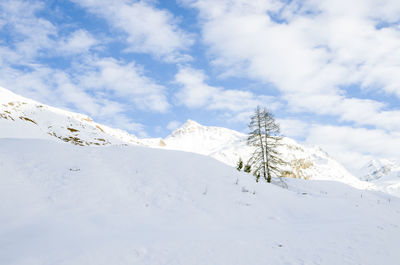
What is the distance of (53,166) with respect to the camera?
11.2m

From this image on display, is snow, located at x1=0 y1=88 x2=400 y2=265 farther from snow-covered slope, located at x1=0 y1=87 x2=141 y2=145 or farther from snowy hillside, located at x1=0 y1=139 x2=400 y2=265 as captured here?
snow-covered slope, located at x1=0 y1=87 x2=141 y2=145

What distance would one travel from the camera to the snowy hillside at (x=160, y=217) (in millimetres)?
5584

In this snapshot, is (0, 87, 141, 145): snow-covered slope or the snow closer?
the snow

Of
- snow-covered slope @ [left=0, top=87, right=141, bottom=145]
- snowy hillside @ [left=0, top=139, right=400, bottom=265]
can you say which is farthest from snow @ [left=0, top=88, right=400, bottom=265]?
snow-covered slope @ [left=0, top=87, right=141, bottom=145]

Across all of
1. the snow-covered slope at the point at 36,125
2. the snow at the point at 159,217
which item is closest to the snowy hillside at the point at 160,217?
the snow at the point at 159,217

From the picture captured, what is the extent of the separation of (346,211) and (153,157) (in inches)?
410

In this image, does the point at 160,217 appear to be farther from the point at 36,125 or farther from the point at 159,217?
the point at 36,125

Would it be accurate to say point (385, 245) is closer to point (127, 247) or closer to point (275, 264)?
point (275, 264)

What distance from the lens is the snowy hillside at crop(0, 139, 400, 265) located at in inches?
220

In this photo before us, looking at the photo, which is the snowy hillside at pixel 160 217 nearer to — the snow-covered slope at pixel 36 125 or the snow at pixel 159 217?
the snow at pixel 159 217

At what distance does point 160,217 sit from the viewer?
27.8 ft

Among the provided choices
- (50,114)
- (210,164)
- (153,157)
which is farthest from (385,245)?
(50,114)

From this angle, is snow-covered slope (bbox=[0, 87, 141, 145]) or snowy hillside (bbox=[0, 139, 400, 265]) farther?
snow-covered slope (bbox=[0, 87, 141, 145])

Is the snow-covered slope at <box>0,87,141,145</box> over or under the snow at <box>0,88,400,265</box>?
over
